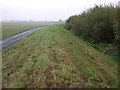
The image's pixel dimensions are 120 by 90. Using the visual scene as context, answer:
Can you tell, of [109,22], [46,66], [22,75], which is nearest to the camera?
[22,75]

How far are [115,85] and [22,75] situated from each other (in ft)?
14.6

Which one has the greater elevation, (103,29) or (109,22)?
(109,22)

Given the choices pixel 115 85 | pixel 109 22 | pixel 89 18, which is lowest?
pixel 115 85

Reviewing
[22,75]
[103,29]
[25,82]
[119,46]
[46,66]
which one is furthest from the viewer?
[103,29]

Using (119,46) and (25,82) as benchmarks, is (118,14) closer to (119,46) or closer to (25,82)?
(119,46)

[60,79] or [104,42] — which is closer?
[60,79]

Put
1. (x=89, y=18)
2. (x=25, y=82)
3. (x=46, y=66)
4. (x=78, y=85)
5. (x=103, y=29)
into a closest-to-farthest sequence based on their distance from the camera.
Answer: (x=78, y=85), (x=25, y=82), (x=46, y=66), (x=103, y=29), (x=89, y=18)

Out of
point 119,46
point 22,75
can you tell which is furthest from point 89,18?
point 22,75

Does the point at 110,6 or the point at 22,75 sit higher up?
the point at 110,6

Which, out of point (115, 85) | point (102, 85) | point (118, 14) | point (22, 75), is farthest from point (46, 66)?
point (118, 14)

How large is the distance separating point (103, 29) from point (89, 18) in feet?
8.57

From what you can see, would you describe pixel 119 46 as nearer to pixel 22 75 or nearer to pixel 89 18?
pixel 89 18

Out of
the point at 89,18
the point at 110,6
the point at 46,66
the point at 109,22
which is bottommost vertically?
the point at 46,66

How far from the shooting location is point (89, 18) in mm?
12688
